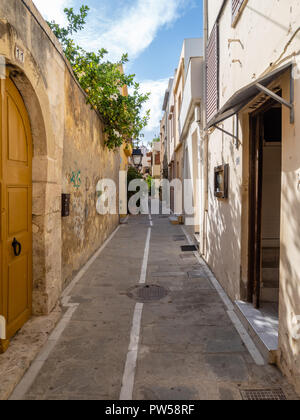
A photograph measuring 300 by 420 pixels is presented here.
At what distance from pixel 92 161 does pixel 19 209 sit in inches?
192

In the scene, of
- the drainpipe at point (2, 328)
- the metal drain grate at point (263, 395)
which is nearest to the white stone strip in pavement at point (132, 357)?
the metal drain grate at point (263, 395)

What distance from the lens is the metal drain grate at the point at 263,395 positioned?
9.39 ft

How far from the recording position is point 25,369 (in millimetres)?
3309

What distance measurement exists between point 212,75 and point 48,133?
4316 millimetres

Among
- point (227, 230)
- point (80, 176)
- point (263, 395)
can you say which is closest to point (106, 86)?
point (80, 176)

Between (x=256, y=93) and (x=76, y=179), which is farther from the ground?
(x=256, y=93)

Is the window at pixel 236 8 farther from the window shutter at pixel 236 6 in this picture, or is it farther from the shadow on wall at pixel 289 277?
the shadow on wall at pixel 289 277

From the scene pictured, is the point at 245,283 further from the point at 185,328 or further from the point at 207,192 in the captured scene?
the point at 207,192

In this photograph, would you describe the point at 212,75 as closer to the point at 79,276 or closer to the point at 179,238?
the point at 79,276

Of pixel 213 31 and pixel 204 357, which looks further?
pixel 213 31

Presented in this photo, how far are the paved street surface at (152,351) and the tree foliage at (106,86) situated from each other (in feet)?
16.7

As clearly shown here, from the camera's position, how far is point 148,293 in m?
5.80
